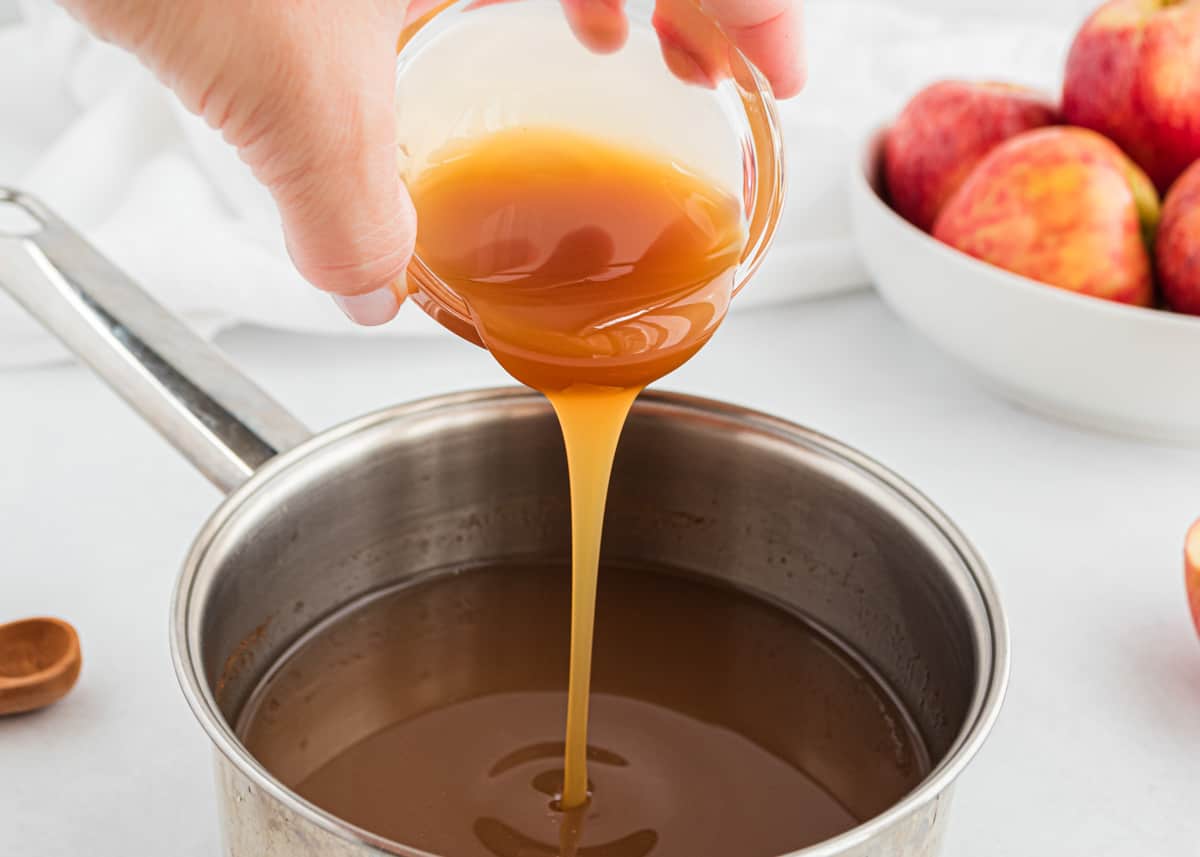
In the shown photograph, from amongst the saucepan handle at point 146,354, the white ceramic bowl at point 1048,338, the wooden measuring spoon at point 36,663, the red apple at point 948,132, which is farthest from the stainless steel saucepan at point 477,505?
the red apple at point 948,132

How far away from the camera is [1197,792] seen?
764mm

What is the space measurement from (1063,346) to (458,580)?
462 mm

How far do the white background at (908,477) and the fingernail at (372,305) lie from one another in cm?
28

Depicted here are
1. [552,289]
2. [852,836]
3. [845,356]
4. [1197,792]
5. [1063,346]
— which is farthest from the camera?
[845,356]

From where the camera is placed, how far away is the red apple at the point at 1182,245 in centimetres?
100

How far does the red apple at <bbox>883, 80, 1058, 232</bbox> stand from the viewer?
3.78ft

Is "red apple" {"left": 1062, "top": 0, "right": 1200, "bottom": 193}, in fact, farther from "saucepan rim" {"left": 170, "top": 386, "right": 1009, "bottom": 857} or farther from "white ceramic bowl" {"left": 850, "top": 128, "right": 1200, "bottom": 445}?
"saucepan rim" {"left": 170, "top": 386, "right": 1009, "bottom": 857}

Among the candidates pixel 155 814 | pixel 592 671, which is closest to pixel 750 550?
pixel 592 671

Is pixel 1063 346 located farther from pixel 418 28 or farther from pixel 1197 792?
pixel 418 28

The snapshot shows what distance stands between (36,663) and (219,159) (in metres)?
0.60

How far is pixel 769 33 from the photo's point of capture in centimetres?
76

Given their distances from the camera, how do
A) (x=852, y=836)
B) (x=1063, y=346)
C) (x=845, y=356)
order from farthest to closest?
1. (x=845, y=356)
2. (x=1063, y=346)
3. (x=852, y=836)

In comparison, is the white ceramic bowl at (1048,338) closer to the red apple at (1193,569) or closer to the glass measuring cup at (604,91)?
the red apple at (1193,569)

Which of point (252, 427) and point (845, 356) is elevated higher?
point (252, 427)
